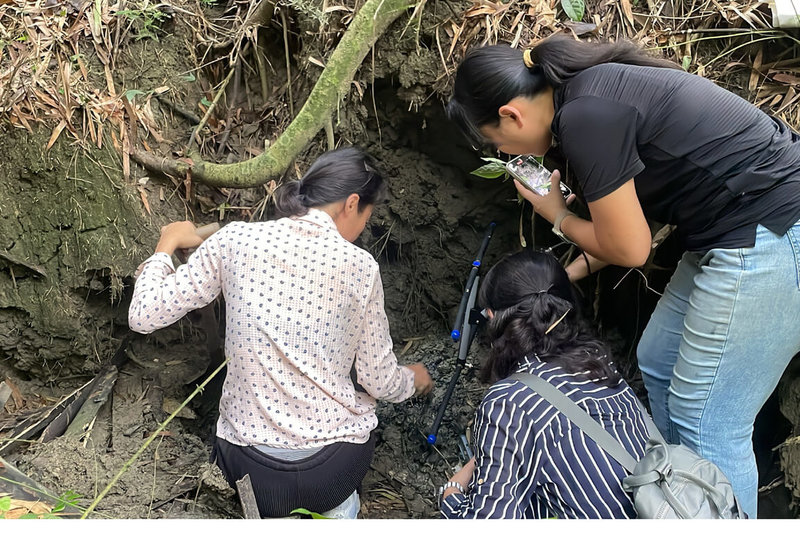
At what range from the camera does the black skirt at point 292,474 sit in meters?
2.16

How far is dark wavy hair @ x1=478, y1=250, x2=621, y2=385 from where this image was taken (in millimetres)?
2068

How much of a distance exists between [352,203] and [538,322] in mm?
795

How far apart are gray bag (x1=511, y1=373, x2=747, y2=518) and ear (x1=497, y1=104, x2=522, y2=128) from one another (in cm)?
89

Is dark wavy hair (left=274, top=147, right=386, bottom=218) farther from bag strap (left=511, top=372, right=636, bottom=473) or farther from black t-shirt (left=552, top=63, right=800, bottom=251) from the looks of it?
bag strap (left=511, top=372, right=636, bottom=473)

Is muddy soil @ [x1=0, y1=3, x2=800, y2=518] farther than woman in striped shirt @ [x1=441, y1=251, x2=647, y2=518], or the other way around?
muddy soil @ [x1=0, y1=3, x2=800, y2=518]

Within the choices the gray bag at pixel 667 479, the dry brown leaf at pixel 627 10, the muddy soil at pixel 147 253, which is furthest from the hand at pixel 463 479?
the dry brown leaf at pixel 627 10

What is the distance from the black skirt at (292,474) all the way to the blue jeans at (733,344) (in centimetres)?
116

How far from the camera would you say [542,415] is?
191 cm

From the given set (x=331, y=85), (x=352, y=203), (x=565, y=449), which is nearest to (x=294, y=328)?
(x=352, y=203)

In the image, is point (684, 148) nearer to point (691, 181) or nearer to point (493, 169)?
point (691, 181)

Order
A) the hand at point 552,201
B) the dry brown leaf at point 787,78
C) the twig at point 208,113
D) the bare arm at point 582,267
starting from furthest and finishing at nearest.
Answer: the twig at point 208,113
the bare arm at point 582,267
the dry brown leaf at point 787,78
the hand at point 552,201

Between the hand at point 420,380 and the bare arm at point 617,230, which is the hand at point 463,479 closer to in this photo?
the hand at point 420,380

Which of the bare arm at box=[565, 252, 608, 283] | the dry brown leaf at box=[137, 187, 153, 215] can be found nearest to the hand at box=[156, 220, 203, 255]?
the dry brown leaf at box=[137, 187, 153, 215]

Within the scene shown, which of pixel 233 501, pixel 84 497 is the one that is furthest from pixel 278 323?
pixel 84 497
